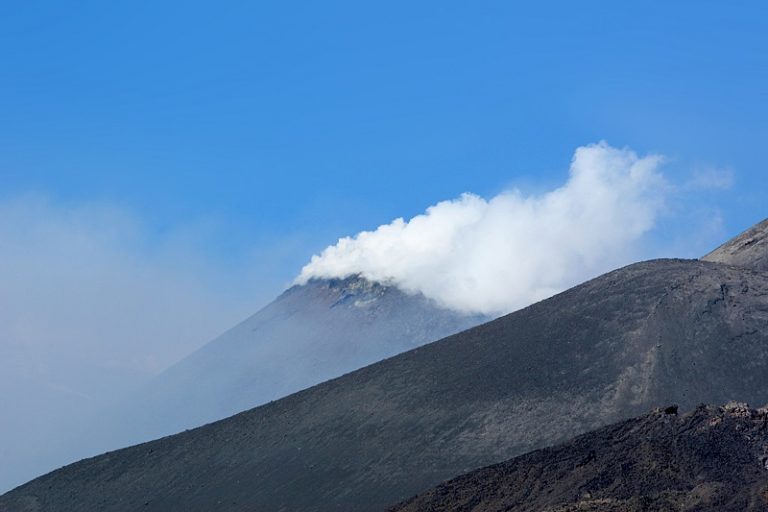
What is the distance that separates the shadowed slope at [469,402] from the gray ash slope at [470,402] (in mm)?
107

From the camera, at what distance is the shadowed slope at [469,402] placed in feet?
184

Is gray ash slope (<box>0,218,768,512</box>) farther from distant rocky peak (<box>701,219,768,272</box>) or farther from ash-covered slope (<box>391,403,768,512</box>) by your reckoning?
ash-covered slope (<box>391,403,768,512</box>)

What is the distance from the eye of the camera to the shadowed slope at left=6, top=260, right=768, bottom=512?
56000mm

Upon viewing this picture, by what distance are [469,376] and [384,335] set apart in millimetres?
124668

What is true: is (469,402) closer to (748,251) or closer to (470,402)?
(470,402)

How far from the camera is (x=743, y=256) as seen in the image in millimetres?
75938

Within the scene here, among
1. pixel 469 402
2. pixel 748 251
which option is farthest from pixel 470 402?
pixel 748 251

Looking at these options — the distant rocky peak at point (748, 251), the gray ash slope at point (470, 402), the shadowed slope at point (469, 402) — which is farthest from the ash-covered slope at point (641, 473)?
the distant rocky peak at point (748, 251)

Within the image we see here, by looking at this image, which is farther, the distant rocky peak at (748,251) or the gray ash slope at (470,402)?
the distant rocky peak at (748,251)

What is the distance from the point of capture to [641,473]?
40031 millimetres

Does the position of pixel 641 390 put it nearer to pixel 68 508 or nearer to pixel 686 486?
pixel 686 486

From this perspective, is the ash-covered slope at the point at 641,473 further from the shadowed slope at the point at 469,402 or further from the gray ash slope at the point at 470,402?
the shadowed slope at the point at 469,402

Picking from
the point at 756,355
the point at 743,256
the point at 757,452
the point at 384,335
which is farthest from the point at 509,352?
the point at 384,335

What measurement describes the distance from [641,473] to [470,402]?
21238mm
